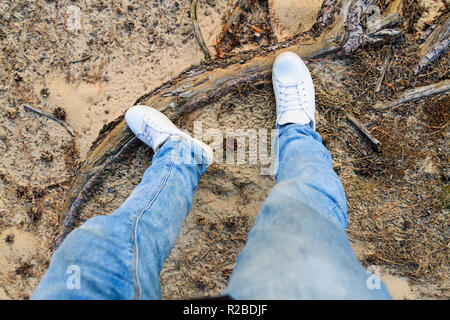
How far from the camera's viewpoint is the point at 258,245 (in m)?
1.21

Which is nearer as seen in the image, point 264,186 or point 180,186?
point 180,186

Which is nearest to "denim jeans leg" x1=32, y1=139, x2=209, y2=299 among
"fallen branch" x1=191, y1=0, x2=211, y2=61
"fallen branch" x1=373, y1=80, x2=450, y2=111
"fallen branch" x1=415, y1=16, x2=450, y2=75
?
"fallen branch" x1=191, y1=0, x2=211, y2=61

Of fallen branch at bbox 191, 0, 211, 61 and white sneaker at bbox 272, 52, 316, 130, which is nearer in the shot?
white sneaker at bbox 272, 52, 316, 130

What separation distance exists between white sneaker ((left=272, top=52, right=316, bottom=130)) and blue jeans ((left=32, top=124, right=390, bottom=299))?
0.19 metres

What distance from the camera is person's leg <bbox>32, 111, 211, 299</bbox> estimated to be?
126 centimetres

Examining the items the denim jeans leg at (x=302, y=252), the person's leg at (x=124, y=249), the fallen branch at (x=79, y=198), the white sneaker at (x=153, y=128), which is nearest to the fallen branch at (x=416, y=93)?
the denim jeans leg at (x=302, y=252)

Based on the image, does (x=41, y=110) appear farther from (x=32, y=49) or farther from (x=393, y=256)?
(x=393, y=256)

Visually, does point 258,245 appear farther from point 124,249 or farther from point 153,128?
point 153,128

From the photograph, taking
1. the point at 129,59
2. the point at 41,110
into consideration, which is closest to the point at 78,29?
the point at 129,59

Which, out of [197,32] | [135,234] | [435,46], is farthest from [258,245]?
[435,46]

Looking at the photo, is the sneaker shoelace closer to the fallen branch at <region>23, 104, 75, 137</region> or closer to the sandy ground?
the sandy ground

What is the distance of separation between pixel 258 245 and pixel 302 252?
204 millimetres

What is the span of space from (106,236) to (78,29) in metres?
1.79

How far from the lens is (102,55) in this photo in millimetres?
2297
